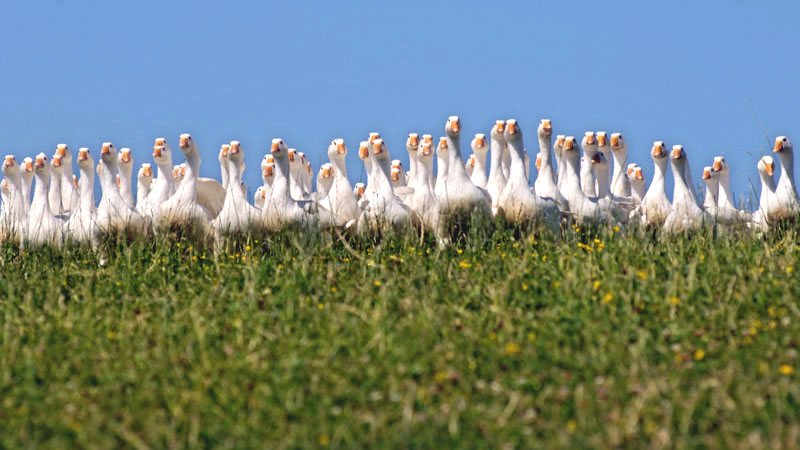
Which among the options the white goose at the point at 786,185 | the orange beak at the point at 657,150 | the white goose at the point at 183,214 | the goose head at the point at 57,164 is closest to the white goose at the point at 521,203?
the orange beak at the point at 657,150

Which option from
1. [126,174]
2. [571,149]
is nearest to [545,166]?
[571,149]

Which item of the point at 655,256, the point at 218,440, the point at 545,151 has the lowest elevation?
the point at 218,440

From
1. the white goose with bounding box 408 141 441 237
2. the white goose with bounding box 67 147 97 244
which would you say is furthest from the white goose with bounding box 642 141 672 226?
the white goose with bounding box 67 147 97 244

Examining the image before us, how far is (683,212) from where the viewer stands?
530 inches

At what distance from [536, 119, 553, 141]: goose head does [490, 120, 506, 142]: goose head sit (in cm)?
42

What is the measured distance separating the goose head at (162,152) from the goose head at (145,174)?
5.49ft

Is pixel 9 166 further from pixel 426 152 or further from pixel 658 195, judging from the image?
pixel 658 195

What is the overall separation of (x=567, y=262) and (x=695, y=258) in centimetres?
109

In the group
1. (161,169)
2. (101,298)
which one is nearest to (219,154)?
(161,169)

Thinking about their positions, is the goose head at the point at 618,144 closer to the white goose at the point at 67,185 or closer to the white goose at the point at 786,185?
the white goose at the point at 786,185

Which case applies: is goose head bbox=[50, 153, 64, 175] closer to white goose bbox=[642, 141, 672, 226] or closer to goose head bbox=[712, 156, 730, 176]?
white goose bbox=[642, 141, 672, 226]

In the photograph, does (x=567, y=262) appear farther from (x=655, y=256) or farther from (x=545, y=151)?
(x=545, y=151)

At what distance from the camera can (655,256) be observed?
440 inches

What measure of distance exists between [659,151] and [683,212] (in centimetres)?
106
